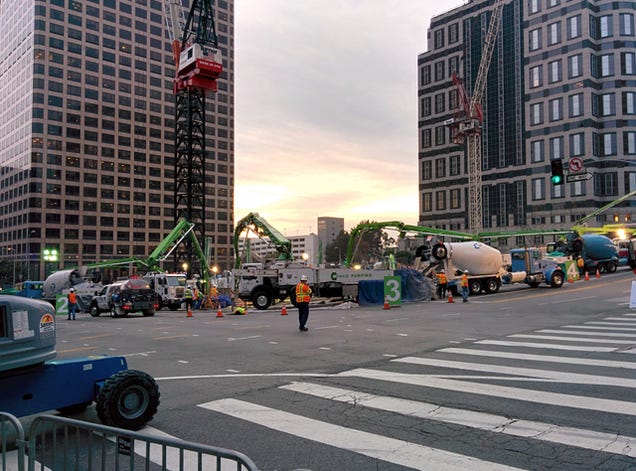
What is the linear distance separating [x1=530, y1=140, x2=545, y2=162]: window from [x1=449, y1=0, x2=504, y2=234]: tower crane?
9.35m

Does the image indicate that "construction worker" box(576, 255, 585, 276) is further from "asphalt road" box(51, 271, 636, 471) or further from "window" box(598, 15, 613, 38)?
"window" box(598, 15, 613, 38)

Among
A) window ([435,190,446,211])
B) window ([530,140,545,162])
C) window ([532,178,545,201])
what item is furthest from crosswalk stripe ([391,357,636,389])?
window ([435,190,446,211])

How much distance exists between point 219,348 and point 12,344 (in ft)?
25.8

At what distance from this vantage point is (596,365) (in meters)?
10.2

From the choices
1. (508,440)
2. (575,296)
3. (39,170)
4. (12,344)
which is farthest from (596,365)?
(39,170)

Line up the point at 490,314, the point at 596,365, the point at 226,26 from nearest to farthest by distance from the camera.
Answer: the point at 596,365
the point at 490,314
the point at 226,26

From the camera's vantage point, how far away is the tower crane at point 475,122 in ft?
322

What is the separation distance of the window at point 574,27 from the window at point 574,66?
11.7ft

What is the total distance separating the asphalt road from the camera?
570cm

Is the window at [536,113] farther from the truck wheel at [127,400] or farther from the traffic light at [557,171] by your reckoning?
the truck wheel at [127,400]

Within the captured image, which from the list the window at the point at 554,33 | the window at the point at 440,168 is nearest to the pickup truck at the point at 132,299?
the window at the point at 554,33

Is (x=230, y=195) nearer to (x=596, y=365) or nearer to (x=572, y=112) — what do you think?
(x=572, y=112)

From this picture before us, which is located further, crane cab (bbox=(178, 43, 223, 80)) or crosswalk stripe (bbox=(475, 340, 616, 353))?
crane cab (bbox=(178, 43, 223, 80))

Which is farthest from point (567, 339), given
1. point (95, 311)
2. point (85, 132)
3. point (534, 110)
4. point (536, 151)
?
point (85, 132)
